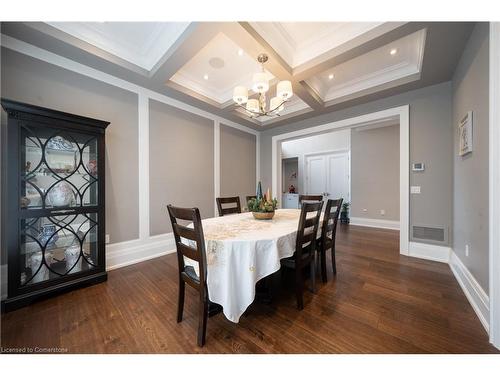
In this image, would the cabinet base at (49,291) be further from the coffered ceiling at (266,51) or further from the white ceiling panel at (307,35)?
the white ceiling panel at (307,35)

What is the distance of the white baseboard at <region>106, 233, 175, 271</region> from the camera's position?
252 centimetres

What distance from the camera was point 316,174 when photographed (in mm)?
6750

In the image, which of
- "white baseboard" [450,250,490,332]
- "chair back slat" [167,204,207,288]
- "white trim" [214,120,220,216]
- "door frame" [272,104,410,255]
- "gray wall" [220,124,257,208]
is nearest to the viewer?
"chair back slat" [167,204,207,288]

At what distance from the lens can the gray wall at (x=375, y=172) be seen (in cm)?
490

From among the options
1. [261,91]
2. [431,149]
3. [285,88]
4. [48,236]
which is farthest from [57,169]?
[431,149]

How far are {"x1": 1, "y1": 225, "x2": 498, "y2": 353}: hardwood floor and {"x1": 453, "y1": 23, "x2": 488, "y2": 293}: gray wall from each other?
1.52 ft

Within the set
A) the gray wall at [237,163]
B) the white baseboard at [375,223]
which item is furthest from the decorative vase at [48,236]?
the white baseboard at [375,223]

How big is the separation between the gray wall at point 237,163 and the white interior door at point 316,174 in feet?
9.57

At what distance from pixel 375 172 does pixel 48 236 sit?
21.2 feet

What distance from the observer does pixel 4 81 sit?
6.14 feet

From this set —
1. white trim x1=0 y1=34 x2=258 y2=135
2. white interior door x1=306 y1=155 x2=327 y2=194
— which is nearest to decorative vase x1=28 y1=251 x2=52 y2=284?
white trim x1=0 y1=34 x2=258 y2=135

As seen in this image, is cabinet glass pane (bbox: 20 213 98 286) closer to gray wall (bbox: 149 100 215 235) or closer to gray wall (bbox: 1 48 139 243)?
gray wall (bbox: 1 48 139 243)
